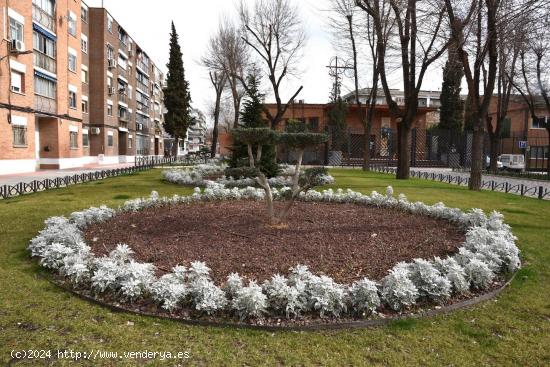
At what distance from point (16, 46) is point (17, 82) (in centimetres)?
203

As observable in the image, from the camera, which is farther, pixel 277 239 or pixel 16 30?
pixel 16 30

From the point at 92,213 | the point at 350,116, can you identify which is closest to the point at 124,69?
the point at 350,116

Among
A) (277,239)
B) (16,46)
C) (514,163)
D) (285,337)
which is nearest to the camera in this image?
(285,337)

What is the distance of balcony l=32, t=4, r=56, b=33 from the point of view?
2523 cm

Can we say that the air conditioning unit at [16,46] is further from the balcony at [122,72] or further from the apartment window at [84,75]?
the balcony at [122,72]

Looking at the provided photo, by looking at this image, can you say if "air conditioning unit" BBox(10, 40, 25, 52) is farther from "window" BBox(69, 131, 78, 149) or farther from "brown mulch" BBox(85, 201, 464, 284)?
"brown mulch" BBox(85, 201, 464, 284)

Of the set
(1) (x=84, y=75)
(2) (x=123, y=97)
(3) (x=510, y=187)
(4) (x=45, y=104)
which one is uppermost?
(1) (x=84, y=75)

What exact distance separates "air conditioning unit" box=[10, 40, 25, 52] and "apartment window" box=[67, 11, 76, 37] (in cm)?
892

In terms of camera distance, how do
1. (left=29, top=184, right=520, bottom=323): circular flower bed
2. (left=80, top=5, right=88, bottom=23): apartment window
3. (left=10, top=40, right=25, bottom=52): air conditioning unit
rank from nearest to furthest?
(left=29, top=184, right=520, bottom=323): circular flower bed → (left=10, top=40, right=25, bottom=52): air conditioning unit → (left=80, top=5, right=88, bottom=23): apartment window

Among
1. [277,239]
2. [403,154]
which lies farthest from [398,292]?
[403,154]

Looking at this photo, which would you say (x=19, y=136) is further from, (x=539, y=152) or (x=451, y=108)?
(x=539, y=152)

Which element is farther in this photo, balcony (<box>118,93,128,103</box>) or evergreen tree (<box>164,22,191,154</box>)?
evergreen tree (<box>164,22,191,154</box>)

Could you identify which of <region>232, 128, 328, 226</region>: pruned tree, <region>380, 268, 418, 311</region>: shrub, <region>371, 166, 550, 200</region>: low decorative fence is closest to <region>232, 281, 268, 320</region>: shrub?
<region>380, 268, 418, 311</region>: shrub

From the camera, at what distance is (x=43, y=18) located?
26344mm
